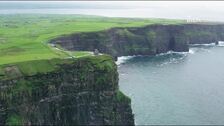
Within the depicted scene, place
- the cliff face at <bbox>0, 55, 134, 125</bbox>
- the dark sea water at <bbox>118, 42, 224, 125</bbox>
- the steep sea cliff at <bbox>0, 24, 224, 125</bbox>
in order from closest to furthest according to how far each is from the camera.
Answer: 1. the cliff face at <bbox>0, 55, 134, 125</bbox>
2. the steep sea cliff at <bbox>0, 24, 224, 125</bbox>
3. the dark sea water at <bbox>118, 42, 224, 125</bbox>

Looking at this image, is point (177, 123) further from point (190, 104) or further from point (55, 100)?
point (55, 100)

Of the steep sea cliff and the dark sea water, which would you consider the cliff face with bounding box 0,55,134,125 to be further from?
the dark sea water

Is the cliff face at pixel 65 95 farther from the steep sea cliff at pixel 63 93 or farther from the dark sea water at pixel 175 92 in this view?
the dark sea water at pixel 175 92

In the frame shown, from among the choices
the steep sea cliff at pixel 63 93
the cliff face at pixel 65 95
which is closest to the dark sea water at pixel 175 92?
the cliff face at pixel 65 95

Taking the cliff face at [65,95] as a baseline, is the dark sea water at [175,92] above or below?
below

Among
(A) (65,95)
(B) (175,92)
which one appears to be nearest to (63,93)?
(A) (65,95)

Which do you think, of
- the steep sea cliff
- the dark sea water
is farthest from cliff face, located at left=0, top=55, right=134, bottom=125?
the dark sea water
